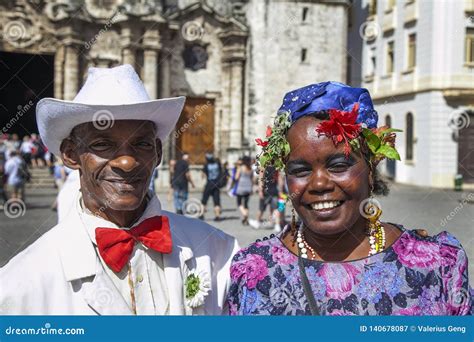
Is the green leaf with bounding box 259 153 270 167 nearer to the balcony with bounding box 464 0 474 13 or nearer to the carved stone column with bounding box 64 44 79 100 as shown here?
the balcony with bounding box 464 0 474 13

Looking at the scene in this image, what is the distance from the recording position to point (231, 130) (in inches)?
993

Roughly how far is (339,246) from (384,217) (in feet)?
35.5

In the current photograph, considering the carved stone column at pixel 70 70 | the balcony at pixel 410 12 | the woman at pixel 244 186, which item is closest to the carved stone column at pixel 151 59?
the carved stone column at pixel 70 70

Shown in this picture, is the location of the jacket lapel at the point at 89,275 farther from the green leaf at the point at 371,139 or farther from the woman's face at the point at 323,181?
the green leaf at the point at 371,139

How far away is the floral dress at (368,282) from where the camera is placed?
2.60 m

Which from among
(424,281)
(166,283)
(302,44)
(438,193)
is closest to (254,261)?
(166,283)

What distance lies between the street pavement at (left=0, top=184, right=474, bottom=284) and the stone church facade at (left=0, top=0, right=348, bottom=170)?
5.07 metres

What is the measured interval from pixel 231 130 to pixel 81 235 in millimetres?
22506

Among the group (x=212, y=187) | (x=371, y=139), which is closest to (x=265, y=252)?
(x=371, y=139)

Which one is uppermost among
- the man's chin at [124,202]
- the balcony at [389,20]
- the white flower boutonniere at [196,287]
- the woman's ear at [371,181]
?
the balcony at [389,20]

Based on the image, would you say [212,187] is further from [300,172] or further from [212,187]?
[300,172]

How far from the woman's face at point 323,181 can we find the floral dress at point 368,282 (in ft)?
0.65

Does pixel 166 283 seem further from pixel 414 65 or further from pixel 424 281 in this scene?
pixel 414 65

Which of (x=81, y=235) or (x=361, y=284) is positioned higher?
(x=81, y=235)
